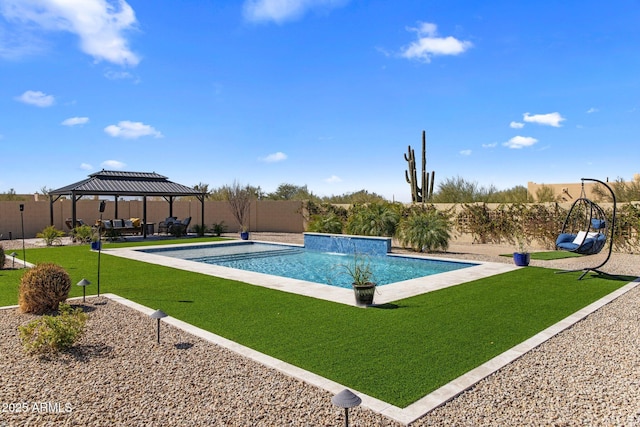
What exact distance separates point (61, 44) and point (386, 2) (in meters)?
8.63

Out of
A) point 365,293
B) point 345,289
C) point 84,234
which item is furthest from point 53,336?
point 84,234

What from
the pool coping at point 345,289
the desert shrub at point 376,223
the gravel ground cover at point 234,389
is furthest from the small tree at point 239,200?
the gravel ground cover at point 234,389

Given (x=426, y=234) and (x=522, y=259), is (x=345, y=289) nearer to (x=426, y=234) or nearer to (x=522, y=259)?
(x=522, y=259)

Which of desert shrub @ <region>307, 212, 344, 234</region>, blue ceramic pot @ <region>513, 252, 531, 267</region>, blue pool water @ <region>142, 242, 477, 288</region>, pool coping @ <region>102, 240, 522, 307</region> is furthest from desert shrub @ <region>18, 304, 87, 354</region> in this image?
desert shrub @ <region>307, 212, 344, 234</region>

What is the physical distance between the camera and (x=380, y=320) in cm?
546

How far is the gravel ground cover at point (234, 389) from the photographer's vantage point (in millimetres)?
2936

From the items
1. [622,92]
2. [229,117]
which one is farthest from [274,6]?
[622,92]

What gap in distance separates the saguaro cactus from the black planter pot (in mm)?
16228

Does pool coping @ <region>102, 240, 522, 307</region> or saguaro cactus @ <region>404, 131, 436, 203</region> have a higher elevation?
saguaro cactus @ <region>404, 131, 436, 203</region>

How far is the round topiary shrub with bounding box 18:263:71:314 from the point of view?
5773 mm

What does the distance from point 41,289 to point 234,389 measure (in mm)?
3973

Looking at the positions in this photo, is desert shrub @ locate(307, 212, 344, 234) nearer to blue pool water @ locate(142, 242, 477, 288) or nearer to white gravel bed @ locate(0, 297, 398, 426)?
blue pool water @ locate(142, 242, 477, 288)

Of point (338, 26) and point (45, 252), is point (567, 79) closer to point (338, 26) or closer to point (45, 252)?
point (338, 26)

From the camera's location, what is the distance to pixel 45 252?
1314 cm
